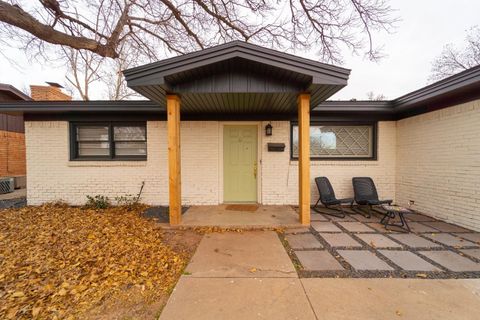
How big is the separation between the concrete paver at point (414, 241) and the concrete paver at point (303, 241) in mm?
1410

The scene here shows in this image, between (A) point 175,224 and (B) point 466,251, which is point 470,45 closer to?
(B) point 466,251

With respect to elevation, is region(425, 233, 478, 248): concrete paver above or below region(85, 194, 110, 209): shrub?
below

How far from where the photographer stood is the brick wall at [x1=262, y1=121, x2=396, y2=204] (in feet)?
18.0

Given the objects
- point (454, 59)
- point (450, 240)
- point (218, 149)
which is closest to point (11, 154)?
point (218, 149)

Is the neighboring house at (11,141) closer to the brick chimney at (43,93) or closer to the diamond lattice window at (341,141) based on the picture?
the brick chimney at (43,93)

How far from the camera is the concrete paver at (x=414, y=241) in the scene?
10.3 ft

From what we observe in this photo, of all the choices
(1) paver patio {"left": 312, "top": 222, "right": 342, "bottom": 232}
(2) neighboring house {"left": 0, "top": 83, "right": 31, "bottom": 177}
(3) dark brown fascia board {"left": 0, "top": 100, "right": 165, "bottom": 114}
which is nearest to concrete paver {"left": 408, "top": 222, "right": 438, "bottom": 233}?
(1) paver patio {"left": 312, "top": 222, "right": 342, "bottom": 232}

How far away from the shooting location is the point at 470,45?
1309 cm

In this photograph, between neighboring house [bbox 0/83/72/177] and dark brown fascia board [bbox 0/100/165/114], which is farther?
neighboring house [bbox 0/83/72/177]

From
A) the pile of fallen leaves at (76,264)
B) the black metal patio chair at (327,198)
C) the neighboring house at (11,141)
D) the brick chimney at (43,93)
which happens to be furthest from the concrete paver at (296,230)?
the neighboring house at (11,141)

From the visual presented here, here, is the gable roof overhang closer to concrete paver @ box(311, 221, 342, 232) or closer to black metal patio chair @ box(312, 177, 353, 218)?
black metal patio chair @ box(312, 177, 353, 218)

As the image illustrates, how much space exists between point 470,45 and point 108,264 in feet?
70.9

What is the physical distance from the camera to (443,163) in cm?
430

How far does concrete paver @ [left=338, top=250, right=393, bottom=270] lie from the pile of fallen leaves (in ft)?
7.34
